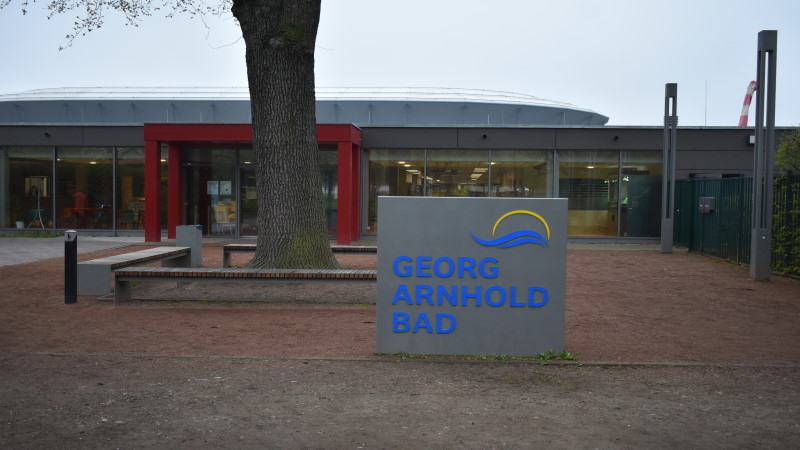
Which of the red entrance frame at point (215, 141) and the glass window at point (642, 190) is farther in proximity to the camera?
the glass window at point (642, 190)

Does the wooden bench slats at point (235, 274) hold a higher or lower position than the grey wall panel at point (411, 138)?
lower

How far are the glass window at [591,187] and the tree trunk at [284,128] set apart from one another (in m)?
13.4

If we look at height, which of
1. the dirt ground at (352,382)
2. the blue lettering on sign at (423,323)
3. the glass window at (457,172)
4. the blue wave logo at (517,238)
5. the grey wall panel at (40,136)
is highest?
the grey wall panel at (40,136)

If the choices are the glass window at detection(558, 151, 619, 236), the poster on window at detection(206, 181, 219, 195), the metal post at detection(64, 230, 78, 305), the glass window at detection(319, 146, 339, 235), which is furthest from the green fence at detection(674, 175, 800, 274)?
the poster on window at detection(206, 181, 219, 195)

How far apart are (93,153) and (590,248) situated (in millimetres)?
15677

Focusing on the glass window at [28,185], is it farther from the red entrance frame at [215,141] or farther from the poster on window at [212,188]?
the poster on window at [212,188]

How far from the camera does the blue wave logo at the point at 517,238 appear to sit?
21.4ft

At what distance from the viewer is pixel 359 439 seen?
4.51 m

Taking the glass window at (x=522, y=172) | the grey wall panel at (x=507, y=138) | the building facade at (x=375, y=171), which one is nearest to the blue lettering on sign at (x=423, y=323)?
the building facade at (x=375, y=171)

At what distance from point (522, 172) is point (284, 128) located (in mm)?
13160

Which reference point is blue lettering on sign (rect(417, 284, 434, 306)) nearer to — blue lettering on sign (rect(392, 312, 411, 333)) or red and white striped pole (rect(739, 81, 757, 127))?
blue lettering on sign (rect(392, 312, 411, 333))

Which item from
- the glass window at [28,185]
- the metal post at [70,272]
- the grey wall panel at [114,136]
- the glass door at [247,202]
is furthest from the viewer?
the glass window at [28,185]

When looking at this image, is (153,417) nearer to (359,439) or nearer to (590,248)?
(359,439)

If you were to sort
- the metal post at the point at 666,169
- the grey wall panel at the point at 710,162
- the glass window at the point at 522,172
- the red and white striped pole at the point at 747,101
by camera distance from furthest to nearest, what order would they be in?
the red and white striped pole at the point at 747,101
the glass window at the point at 522,172
the grey wall panel at the point at 710,162
the metal post at the point at 666,169
